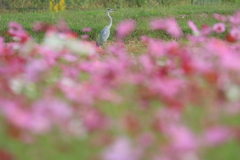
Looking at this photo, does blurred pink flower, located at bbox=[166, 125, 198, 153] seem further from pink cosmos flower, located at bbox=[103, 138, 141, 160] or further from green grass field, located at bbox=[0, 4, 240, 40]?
green grass field, located at bbox=[0, 4, 240, 40]

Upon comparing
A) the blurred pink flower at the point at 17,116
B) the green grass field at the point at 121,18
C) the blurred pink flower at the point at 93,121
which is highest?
the green grass field at the point at 121,18

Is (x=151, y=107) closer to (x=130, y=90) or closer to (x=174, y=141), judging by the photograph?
(x=130, y=90)

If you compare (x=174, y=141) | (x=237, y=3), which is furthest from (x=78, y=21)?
(x=174, y=141)

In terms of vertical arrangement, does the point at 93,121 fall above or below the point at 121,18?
below

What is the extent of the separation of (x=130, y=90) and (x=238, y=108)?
1.93 feet

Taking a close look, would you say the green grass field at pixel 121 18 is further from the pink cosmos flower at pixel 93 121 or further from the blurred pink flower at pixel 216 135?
the blurred pink flower at pixel 216 135

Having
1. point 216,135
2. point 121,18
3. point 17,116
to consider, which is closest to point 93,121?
point 17,116

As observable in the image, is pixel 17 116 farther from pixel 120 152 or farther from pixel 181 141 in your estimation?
pixel 181 141

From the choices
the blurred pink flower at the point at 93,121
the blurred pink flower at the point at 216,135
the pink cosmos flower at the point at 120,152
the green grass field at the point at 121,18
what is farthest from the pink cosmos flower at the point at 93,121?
the green grass field at the point at 121,18

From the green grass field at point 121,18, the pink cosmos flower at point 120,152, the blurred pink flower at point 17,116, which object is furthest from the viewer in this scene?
the green grass field at point 121,18

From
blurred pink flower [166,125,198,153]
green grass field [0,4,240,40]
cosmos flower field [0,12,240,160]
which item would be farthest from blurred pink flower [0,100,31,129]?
green grass field [0,4,240,40]

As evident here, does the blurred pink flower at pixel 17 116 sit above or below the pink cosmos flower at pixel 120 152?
above

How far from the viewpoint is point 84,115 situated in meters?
1.77

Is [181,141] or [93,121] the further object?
[93,121]
